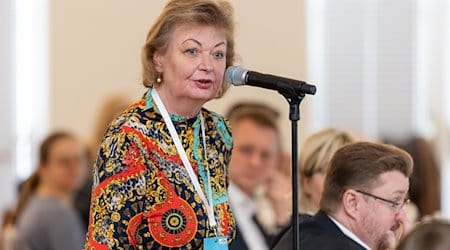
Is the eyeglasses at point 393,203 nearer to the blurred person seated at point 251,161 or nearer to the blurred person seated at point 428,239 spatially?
the blurred person seated at point 428,239

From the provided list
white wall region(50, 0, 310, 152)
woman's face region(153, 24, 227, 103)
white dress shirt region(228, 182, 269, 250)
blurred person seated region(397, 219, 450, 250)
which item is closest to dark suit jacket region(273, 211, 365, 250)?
woman's face region(153, 24, 227, 103)

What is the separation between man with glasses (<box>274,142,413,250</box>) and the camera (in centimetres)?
360

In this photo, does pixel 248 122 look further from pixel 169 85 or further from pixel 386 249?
pixel 169 85

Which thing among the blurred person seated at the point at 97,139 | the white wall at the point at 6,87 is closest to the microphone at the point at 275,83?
the blurred person seated at the point at 97,139

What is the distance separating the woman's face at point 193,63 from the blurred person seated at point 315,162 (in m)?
1.22

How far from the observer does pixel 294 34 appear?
8852mm

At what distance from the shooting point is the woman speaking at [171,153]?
3006mm

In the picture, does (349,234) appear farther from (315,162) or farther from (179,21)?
(179,21)

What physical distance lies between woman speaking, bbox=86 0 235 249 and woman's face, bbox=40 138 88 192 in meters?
3.29

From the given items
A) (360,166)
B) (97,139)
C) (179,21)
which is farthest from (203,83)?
(97,139)

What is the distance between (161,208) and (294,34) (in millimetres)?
5912

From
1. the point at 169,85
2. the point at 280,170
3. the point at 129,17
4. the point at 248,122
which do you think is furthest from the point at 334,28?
the point at 169,85

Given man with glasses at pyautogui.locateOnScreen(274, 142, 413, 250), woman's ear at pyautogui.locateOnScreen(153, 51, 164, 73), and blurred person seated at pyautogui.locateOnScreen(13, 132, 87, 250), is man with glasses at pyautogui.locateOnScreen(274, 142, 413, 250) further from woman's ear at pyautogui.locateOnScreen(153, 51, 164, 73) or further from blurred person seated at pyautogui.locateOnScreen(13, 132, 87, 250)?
blurred person seated at pyautogui.locateOnScreen(13, 132, 87, 250)

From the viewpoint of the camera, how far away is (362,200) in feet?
11.9
